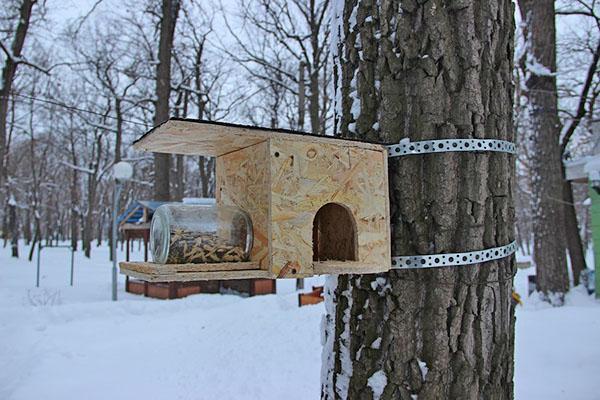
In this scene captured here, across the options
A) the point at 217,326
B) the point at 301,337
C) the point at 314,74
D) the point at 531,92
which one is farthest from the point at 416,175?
the point at 314,74

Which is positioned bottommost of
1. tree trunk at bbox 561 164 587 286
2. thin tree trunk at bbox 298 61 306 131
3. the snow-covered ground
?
the snow-covered ground

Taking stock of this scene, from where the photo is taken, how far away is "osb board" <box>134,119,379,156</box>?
4.72 feet

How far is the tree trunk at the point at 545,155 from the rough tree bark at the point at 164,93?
8.63 meters

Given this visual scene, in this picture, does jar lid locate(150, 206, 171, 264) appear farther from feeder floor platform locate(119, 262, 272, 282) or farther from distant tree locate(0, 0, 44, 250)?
distant tree locate(0, 0, 44, 250)

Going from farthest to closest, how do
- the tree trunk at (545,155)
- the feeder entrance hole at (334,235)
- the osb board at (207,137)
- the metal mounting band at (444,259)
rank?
the tree trunk at (545,155), the feeder entrance hole at (334,235), the metal mounting band at (444,259), the osb board at (207,137)

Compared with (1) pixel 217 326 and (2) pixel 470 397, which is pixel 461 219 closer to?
(2) pixel 470 397

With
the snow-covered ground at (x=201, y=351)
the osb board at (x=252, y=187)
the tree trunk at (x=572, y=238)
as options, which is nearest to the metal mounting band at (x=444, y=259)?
the osb board at (x=252, y=187)

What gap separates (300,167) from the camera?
61.2 inches

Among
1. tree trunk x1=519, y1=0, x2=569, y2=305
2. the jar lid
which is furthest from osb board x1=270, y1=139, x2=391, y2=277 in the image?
tree trunk x1=519, y1=0, x2=569, y2=305

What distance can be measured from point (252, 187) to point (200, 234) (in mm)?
245

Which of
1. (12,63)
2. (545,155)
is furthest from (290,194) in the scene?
(12,63)

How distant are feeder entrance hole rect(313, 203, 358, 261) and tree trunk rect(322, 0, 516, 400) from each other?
0.12 meters

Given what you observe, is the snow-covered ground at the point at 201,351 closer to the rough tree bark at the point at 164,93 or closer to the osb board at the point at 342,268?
the osb board at the point at 342,268

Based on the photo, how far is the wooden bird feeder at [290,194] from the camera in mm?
1467
